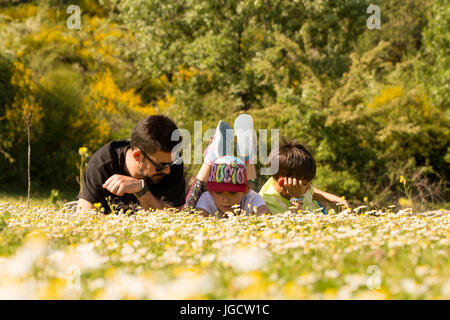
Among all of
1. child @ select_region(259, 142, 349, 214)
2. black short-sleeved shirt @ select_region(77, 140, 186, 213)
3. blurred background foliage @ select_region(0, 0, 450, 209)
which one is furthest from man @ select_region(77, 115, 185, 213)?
blurred background foliage @ select_region(0, 0, 450, 209)

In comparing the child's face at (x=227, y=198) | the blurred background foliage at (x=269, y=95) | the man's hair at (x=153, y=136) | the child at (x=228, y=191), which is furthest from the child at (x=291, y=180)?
the blurred background foliage at (x=269, y=95)

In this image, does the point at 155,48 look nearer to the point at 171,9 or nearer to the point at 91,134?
the point at 171,9

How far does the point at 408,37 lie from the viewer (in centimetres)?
3512

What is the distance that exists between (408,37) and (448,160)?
1716 cm

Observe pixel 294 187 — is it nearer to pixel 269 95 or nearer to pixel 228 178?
pixel 228 178

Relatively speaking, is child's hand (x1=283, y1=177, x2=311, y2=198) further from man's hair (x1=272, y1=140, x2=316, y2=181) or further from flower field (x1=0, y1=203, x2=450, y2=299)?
flower field (x1=0, y1=203, x2=450, y2=299)

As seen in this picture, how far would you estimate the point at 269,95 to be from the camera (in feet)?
65.1

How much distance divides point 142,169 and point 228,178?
1023 mm

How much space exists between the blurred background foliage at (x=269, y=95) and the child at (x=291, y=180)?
10.5 m

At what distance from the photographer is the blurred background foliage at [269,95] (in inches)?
704

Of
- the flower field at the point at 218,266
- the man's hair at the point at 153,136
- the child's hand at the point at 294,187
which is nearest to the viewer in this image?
the flower field at the point at 218,266

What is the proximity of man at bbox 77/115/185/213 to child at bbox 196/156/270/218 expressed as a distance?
47 centimetres

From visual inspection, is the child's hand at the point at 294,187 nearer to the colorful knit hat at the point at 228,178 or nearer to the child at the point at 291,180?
the child at the point at 291,180
